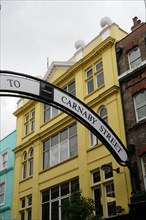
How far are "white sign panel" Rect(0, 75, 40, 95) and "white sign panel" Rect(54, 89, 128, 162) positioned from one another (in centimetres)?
104

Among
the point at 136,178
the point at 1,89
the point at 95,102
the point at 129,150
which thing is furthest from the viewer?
the point at 95,102

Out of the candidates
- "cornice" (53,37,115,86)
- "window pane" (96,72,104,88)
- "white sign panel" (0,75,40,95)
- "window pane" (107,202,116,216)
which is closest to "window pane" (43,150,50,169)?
"cornice" (53,37,115,86)

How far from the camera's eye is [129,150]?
57.1 ft

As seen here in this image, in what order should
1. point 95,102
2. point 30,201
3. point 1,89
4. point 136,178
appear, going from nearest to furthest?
point 1,89
point 136,178
point 95,102
point 30,201

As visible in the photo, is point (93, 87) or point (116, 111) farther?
point (93, 87)

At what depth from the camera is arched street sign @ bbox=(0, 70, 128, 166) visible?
1263 cm

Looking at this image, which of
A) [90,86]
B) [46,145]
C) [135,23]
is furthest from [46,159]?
[135,23]

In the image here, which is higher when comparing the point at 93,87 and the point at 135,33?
the point at 135,33

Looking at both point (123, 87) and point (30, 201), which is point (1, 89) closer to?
point (123, 87)

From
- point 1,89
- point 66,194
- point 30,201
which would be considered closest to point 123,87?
point 66,194

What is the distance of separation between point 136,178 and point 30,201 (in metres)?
10.9

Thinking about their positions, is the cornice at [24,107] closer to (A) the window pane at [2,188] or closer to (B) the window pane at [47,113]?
(B) the window pane at [47,113]

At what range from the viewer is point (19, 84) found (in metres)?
12.8

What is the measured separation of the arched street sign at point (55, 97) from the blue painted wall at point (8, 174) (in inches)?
554
